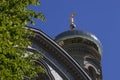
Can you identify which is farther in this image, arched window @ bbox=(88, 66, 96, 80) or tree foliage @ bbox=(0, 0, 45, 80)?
arched window @ bbox=(88, 66, 96, 80)

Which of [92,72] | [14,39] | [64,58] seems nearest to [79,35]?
[92,72]

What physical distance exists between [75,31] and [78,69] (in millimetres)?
10758

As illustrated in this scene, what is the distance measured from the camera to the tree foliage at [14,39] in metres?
11.9

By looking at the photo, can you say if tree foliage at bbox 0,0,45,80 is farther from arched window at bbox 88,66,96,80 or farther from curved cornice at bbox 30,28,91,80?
arched window at bbox 88,66,96,80

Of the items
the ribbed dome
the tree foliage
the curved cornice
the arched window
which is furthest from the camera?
the ribbed dome

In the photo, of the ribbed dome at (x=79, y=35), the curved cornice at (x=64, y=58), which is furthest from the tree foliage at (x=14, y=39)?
the ribbed dome at (x=79, y=35)

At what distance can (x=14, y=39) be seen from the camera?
41.7 ft

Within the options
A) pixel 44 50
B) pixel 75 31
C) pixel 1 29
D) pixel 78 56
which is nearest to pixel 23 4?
pixel 1 29

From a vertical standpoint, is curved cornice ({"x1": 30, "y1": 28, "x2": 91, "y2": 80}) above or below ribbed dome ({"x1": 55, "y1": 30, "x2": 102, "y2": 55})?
below

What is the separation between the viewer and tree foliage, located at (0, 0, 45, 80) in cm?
1195

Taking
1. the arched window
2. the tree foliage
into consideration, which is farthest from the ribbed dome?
the tree foliage

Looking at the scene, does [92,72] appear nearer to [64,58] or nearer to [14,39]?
[64,58]

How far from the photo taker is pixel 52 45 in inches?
1008

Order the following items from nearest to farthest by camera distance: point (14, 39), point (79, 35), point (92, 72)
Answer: point (14, 39) < point (92, 72) < point (79, 35)
